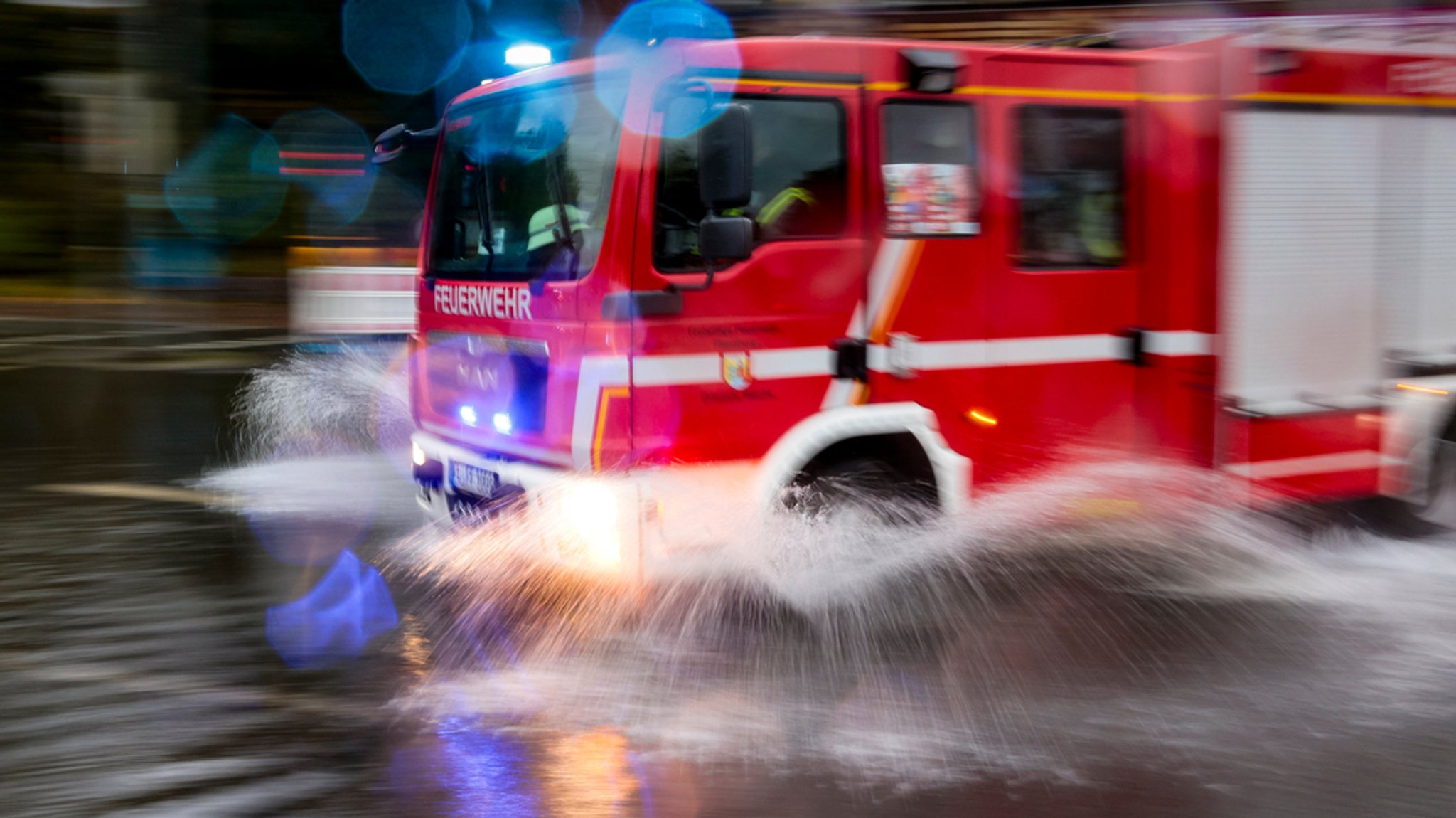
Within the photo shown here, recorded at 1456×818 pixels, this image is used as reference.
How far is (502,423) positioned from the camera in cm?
547

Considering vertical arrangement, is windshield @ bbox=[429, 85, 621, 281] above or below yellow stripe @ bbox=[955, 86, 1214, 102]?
below

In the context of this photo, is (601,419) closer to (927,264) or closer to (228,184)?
(927,264)

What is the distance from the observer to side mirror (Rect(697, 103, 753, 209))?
4.73 metres

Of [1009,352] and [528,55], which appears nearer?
[1009,352]

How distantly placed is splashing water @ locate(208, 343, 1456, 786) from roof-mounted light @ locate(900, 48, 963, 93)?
5.62ft

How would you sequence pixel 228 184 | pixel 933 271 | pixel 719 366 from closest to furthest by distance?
1. pixel 719 366
2. pixel 933 271
3. pixel 228 184

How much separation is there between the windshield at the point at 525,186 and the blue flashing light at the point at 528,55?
33cm

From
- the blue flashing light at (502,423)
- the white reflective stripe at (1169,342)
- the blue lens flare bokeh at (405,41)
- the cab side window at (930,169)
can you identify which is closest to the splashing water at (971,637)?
the blue flashing light at (502,423)

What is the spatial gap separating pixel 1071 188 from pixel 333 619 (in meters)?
3.62

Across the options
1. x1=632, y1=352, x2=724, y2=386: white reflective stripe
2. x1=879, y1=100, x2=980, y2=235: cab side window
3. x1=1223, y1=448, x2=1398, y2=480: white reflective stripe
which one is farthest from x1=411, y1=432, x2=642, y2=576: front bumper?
x1=1223, y1=448, x2=1398, y2=480: white reflective stripe

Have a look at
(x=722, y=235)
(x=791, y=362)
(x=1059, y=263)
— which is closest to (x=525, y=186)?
(x=722, y=235)

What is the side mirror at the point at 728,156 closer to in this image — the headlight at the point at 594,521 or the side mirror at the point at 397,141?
the headlight at the point at 594,521

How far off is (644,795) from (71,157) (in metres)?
22.8

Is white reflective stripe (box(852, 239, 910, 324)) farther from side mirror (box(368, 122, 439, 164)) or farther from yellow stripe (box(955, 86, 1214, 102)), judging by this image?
side mirror (box(368, 122, 439, 164))
